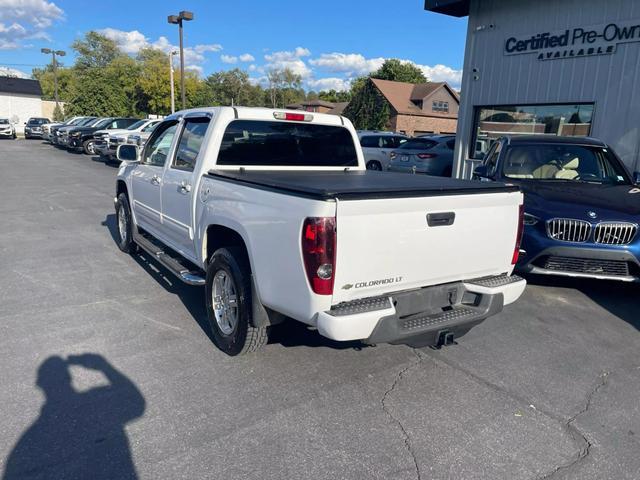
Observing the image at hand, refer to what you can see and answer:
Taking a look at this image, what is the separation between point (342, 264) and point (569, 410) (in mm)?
1885

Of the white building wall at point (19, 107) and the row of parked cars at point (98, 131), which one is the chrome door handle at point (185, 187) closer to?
the row of parked cars at point (98, 131)

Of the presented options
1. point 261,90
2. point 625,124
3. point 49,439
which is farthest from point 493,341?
point 261,90

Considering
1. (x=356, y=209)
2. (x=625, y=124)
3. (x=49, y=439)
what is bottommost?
(x=49, y=439)

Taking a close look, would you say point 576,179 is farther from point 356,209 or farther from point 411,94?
point 411,94

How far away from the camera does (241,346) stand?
147 inches

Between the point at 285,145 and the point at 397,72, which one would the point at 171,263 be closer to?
the point at 285,145

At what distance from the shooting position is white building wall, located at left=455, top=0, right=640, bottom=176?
31.7 feet

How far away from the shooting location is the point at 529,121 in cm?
1162

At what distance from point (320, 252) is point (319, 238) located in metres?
0.08

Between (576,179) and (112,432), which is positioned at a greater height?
(576,179)

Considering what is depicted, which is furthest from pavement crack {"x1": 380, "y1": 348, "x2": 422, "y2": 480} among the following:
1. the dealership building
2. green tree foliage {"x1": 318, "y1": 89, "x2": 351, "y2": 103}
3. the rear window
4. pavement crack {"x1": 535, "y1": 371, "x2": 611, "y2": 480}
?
green tree foliage {"x1": 318, "y1": 89, "x2": 351, "y2": 103}

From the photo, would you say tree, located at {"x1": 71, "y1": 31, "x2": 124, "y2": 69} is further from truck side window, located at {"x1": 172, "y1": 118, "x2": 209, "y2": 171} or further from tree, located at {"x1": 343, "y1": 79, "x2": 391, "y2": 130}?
truck side window, located at {"x1": 172, "y1": 118, "x2": 209, "y2": 171}

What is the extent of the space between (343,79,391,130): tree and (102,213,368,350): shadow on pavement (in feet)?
156

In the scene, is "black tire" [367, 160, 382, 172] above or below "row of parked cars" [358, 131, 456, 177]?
below
